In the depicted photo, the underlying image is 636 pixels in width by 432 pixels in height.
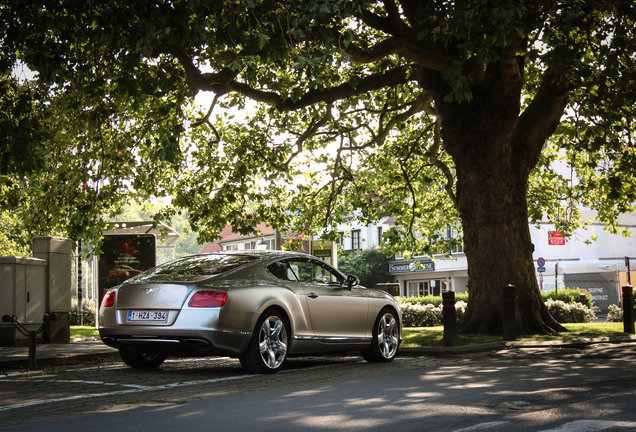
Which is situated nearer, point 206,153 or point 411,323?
point 206,153

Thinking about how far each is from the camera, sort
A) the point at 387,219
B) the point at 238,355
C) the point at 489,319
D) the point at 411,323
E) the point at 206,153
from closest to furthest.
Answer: the point at 238,355 < the point at 489,319 < the point at 206,153 < the point at 411,323 < the point at 387,219

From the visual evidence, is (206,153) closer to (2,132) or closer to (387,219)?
(2,132)

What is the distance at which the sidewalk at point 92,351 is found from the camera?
40.9ft

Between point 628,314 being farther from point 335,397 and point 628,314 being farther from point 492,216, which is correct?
point 335,397

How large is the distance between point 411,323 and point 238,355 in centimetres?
1830

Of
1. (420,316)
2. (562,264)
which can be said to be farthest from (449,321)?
(562,264)

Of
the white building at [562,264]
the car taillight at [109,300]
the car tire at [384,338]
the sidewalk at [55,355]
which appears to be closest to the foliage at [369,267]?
the white building at [562,264]

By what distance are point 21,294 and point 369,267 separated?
5241cm

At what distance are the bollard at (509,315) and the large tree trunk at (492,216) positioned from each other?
3.58 ft

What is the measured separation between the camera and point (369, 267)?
68312mm

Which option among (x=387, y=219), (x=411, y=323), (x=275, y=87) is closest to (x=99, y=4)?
(x=275, y=87)

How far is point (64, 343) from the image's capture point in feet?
55.6

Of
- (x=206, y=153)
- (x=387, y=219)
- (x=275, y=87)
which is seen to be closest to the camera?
(x=275, y=87)

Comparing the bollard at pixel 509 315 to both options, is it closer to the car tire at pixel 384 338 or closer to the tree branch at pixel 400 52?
the car tire at pixel 384 338
